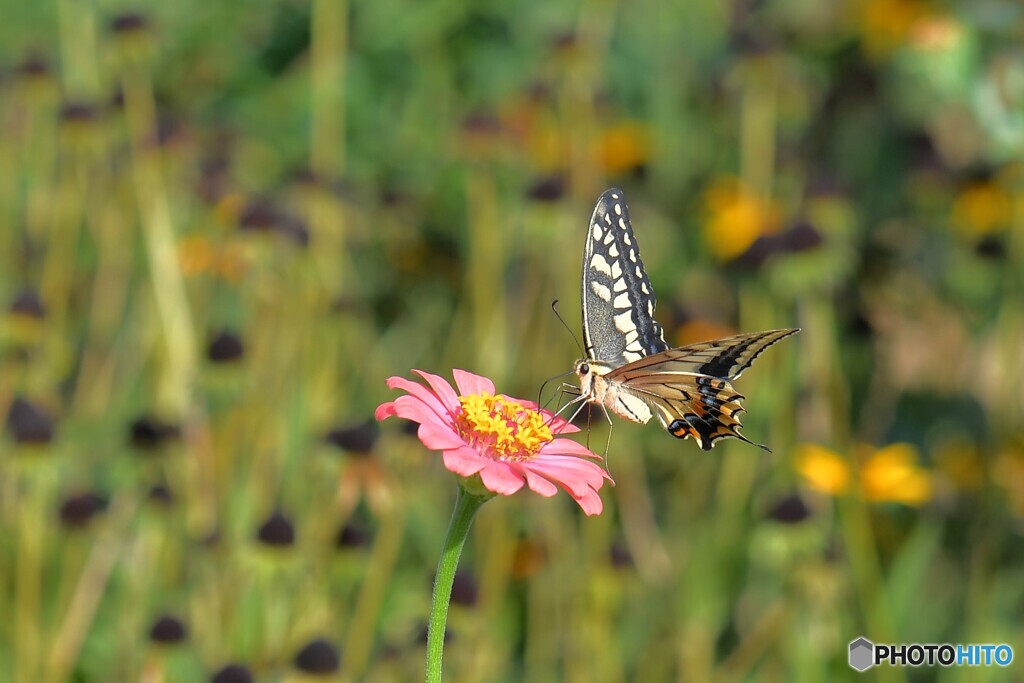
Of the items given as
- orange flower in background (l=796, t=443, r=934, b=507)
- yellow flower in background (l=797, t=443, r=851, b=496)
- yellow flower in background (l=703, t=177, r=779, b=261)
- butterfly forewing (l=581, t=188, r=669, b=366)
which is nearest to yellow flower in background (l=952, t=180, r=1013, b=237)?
yellow flower in background (l=703, t=177, r=779, b=261)

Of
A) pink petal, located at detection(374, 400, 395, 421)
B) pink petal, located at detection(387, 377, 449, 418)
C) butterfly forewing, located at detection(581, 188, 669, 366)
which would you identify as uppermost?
butterfly forewing, located at detection(581, 188, 669, 366)

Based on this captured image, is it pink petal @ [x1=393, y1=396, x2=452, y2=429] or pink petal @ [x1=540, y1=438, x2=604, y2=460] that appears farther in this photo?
pink petal @ [x1=540, y1=438, x2=604, y2=460]

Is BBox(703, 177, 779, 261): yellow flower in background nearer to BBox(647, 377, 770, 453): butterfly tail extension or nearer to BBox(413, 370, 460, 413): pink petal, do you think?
BBox(647, 377, 770, 453): butterfly tail extension

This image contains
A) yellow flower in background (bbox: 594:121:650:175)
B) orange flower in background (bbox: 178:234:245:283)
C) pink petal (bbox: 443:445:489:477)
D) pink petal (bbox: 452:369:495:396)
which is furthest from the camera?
yellow flower in background (bbox: 594:121:650:175)

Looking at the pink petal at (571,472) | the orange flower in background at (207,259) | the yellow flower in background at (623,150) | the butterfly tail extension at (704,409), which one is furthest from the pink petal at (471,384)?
the yellow flower in background at (623,150)

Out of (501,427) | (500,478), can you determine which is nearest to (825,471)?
(501,427)

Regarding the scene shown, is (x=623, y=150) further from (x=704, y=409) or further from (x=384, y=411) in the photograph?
(x=384, y=411)

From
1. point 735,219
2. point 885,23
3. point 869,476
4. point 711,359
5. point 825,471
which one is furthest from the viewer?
point 885,23

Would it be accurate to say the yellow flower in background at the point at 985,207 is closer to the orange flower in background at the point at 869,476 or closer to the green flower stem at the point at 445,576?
the orange flower in background at the point at 869,476
